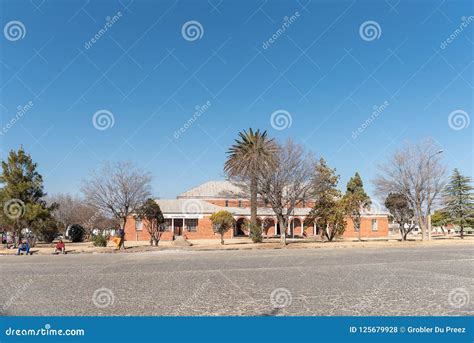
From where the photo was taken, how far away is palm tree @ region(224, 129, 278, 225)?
41594mm

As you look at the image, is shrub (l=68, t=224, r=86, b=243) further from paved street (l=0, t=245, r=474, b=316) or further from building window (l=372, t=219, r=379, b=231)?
building window (l=372, t=219, r=379, b=231)

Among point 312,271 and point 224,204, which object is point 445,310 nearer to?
point 312,271

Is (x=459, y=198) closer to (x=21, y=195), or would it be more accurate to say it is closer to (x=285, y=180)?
(x=285, y=180)

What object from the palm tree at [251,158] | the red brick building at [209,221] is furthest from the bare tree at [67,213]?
the palm tree at [251,158]

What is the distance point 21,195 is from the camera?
1421 inches

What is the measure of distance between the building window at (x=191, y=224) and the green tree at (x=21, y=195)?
22740mm

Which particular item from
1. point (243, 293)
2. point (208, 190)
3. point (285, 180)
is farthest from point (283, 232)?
point (208, 190)

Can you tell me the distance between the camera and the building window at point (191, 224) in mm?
56916

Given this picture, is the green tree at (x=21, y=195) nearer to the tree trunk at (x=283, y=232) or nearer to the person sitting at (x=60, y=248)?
the person sitting at (x=60, y=248)

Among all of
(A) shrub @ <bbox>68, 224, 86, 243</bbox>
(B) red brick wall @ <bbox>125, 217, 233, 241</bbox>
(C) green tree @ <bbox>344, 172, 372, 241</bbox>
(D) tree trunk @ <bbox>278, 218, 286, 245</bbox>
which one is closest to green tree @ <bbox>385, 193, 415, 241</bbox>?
(C) green tree @ <bbox>344, 172, 372, 241</bbox>

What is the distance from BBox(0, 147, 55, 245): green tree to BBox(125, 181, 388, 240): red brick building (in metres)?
16.6

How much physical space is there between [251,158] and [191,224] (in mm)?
17213

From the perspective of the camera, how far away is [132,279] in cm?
1394
